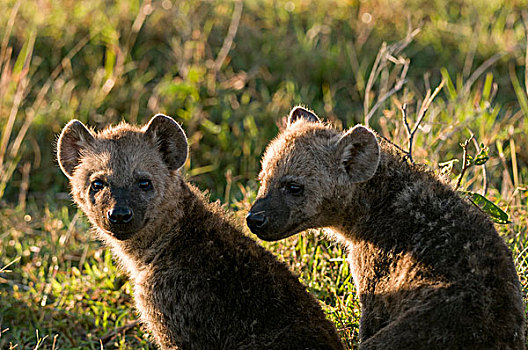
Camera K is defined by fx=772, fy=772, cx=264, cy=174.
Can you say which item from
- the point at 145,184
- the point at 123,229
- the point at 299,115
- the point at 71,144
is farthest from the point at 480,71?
the point at 123,229

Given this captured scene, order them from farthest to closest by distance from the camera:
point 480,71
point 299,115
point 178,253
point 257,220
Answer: point 480,71 → point 299,115 → point 178,253 → point 257,220

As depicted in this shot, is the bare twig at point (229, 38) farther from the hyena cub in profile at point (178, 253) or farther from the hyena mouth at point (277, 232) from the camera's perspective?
the hyena mouth at point (277, 232)

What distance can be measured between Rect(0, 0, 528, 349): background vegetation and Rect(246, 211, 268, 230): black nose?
1076mm

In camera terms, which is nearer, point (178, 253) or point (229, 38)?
point (178, 253)

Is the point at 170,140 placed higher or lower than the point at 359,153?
lower

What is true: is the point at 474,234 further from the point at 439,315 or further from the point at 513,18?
the point at 513,18

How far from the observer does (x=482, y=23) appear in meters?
8.98

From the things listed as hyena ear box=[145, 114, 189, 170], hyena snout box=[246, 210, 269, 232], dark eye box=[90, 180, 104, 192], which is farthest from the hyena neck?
dark eye box=[90, 180, 104, 192]

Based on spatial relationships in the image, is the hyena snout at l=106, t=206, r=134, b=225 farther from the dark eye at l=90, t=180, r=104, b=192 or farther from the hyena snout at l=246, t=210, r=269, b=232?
the hyena snout at l=246, t=210, r=269, b=232

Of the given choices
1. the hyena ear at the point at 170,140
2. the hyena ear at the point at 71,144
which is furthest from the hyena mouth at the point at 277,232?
the hyena ear at the point at 71,144

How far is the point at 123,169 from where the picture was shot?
459cm

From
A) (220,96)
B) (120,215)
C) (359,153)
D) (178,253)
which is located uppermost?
(359,153)

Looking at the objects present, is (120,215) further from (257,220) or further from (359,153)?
(359,153)

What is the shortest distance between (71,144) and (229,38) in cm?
396
